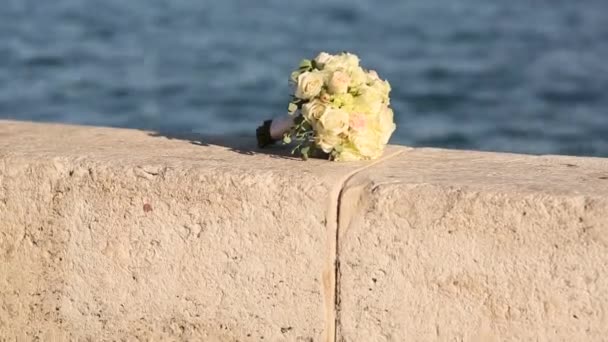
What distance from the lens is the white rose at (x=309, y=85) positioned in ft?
10.6

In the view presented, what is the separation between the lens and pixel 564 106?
40.4ft

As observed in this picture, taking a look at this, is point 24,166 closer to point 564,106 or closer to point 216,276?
point 216,276

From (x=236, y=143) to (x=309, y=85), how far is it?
1.31 ft

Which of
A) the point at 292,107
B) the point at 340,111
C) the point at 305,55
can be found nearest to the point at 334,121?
the point at 340,111

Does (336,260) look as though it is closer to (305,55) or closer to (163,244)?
(163,244)

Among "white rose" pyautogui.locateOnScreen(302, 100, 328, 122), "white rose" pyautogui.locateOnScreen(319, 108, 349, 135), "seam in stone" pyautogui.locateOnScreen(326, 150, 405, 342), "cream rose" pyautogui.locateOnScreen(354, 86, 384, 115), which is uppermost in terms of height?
"cream rose" pyautogui.locateOnScreen(354, 86, 384, 115)

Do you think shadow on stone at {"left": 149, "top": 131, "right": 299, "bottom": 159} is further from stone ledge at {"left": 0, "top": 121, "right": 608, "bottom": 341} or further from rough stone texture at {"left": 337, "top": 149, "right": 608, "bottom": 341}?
rough stone texture at {"left": 337, "top": 149, "right": 608, "bottom": 341}

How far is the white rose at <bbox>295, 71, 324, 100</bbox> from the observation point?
322 centimetres

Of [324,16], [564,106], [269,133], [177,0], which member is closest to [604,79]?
[564,106]

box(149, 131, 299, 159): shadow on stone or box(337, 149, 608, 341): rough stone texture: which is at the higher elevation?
box(149, 131, 299, 159): shadow on stone

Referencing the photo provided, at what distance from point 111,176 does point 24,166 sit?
23 centimetres

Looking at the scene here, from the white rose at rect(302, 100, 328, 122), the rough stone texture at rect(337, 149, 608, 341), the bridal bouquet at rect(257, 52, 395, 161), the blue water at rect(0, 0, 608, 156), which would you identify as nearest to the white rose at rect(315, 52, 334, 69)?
the bridal bouquet at rect(257, 52, 395, 161)

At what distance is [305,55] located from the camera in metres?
14.2

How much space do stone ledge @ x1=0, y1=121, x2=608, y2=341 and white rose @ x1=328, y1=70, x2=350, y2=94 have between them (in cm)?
18
